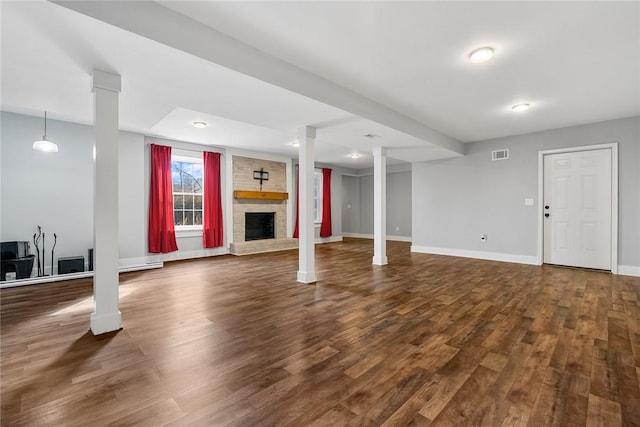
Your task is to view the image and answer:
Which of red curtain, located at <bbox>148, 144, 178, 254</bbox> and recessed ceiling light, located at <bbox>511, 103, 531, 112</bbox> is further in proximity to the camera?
red curtain, located at <bbox>148, 144, 178, 254</bbox>

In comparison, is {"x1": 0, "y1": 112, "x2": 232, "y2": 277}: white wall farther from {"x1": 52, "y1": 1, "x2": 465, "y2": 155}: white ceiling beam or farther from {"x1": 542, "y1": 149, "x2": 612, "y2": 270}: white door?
{"x1": 542, "y1": 149, "x2": 612, "y2": 270}: white door

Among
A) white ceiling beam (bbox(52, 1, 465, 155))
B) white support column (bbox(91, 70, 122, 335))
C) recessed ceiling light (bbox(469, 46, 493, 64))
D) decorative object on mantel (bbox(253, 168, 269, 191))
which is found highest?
recessed ceiling light (bbox(469, 46, 493, 64))

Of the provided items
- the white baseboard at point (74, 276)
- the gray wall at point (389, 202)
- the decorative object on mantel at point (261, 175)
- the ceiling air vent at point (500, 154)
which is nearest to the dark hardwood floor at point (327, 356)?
the white baseboard at point (74, 276)

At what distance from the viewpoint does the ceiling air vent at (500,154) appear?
5.90m

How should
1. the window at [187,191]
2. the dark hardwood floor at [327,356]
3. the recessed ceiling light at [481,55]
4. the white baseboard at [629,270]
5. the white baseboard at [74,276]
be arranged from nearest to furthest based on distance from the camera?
the dark hardwood floor at [327,356] → the recessed ceiling light at [481,55] → the white baseboard at [74,276] → the white baseboard at [629,270] → the window at [187,191]

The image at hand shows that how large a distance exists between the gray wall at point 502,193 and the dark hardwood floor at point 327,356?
1.70m

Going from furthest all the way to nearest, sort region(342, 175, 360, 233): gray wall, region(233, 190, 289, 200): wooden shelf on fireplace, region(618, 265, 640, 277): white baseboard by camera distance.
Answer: region(342, 175, 360, 233): gray wall < region(233, 190, 289, 200): wooden shelf on fireplace < region(618, 265, 640, 277): white baseboard

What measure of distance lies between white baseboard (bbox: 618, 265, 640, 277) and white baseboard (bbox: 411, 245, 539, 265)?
1.14 meters

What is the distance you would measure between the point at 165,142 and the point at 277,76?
13.9ft

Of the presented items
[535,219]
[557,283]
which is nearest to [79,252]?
[557,283]

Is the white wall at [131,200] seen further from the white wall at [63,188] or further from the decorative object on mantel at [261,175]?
the decorative object on mantel at [261,175]

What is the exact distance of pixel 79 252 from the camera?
4.90 metres

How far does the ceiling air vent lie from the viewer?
5.90 m

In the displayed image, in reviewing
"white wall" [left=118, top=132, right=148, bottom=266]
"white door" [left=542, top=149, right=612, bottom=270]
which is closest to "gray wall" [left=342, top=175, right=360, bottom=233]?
"white door" [left=542, top=149, right=612, bottom=270]
